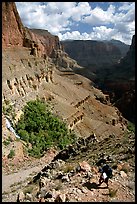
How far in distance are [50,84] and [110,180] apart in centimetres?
3761

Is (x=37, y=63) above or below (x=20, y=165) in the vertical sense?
above

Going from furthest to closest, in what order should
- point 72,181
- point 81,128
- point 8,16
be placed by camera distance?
point 8,16
point 81,128
point 72,181

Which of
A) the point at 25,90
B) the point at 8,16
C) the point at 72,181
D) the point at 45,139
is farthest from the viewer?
the point at 8,16

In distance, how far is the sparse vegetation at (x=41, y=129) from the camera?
102ft

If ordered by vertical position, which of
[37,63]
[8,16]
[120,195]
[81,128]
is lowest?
[81,128]

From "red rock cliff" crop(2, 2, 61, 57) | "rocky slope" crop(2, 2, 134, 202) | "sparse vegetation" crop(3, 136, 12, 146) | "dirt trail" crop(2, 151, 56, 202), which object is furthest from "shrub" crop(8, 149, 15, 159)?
"red rock cliff" crop(2, 2, 61, 57)

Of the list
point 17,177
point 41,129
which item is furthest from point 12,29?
point 17,177

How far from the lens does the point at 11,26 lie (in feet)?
169

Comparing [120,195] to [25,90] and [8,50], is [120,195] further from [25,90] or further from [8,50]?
[8,50]

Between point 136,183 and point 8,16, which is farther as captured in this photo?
point 8,16

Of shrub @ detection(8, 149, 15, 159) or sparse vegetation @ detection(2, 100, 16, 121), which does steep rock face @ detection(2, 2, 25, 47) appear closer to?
sparse vegetation @ detection(2, 100, 16, 121)

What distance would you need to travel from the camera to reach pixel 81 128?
43.0m

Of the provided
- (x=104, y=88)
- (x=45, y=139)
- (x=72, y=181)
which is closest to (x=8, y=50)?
(x=45, y=139)

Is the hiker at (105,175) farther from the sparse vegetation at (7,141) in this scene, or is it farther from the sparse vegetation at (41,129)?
the sparse vegetation at (41,129)
